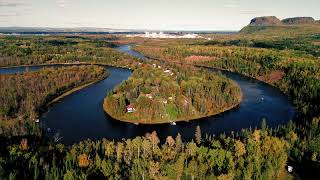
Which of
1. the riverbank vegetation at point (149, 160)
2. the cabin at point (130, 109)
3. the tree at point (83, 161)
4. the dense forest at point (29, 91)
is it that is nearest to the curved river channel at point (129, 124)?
the dense forest at point (29, 91)

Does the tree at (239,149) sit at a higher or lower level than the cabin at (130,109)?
higher

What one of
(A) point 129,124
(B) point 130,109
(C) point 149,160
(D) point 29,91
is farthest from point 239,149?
(D) point 29,91

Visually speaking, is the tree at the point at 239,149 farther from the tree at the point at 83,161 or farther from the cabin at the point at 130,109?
the cabin at the point at 130,109

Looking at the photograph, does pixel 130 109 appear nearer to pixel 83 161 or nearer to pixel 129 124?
pixel 129 124

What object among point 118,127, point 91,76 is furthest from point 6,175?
point 91,76

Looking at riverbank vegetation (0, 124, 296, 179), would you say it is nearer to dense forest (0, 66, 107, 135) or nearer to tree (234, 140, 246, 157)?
tree (234, 140, 246, 157)

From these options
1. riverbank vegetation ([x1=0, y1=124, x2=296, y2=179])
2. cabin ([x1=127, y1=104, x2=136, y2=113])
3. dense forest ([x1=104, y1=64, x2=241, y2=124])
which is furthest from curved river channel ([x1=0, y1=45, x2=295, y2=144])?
riverbank vegetation ([x1=0, y1=124, x2=296, y2=179])
